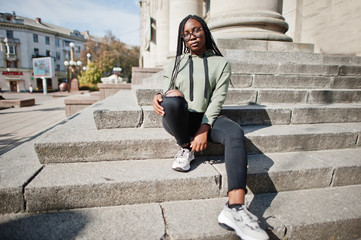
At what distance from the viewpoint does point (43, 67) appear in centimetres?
2745

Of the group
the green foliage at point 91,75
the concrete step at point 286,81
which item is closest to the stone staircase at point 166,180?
the concrete step at point 286,81

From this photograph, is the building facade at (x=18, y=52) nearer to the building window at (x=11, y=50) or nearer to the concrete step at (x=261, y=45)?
the building window at (x=11, y=50)

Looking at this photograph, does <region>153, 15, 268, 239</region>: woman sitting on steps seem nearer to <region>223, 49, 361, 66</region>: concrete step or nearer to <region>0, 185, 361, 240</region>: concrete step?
<region>0, 185, 361, 240</region>: concrete step

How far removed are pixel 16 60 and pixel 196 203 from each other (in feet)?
185

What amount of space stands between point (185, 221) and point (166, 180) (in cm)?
36

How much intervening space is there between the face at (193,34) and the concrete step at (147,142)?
96cm

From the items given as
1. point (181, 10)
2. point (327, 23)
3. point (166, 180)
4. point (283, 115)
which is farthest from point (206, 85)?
point (327, 23)

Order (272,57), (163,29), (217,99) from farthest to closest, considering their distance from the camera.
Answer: (163,29) → (272,57) → (217,99)

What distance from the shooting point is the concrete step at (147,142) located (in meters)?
1.88

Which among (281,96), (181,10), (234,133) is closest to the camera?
(234,133)

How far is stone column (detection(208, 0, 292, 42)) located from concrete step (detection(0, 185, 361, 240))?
→ 359 cm

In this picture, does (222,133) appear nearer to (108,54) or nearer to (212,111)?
(212,111)

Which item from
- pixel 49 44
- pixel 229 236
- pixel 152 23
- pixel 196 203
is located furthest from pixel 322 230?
pixel 49 44

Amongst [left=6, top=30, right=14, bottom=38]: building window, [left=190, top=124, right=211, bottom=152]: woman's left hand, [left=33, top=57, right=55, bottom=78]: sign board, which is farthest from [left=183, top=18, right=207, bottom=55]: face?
[left=6, top=30, right=14, bottom=38]: building window
